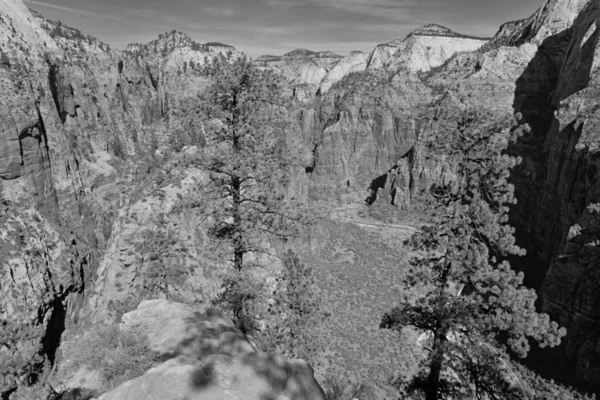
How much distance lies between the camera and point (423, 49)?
171750 millimetres

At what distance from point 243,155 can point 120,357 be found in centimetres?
604

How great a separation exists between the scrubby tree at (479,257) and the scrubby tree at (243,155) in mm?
4345

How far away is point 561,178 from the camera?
4762 cm

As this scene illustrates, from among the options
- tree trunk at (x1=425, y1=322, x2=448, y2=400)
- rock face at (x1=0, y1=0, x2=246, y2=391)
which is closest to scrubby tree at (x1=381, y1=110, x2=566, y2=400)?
tree trunk at (x1=425, y1=322, x2=448, y2=400)

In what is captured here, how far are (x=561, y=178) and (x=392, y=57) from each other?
463 ft

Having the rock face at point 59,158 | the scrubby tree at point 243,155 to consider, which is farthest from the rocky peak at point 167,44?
the scrubby tree at point 243,155

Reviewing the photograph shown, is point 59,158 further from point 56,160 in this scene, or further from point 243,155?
point 243,155

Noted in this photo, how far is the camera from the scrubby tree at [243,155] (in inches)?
458

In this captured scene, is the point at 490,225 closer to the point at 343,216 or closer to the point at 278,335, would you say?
the point at 278,335

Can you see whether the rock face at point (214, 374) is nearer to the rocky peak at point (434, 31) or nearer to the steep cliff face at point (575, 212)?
the steep cliff face at point (575, 212)

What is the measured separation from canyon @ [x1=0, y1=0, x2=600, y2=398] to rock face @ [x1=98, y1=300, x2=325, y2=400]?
0.90 feet

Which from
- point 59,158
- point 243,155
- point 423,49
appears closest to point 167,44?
point 423,49

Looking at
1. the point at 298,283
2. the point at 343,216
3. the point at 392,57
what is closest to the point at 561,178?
the point at 343,216

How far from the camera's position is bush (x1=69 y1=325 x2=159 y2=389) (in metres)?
7.30
